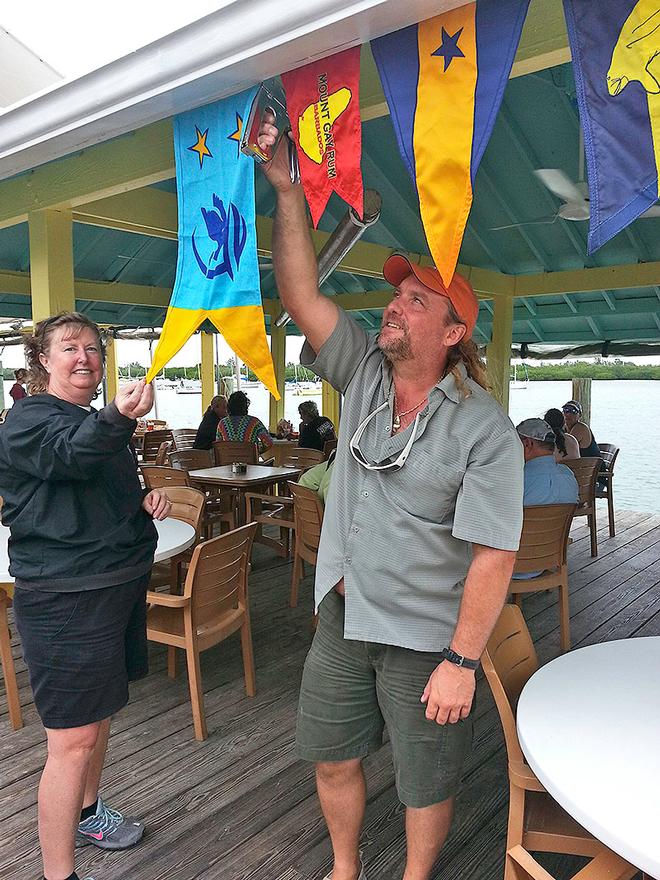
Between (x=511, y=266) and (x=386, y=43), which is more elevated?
(x=511, y=266)

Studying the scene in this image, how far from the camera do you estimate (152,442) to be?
1023 cm

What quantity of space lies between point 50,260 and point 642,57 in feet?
14.7

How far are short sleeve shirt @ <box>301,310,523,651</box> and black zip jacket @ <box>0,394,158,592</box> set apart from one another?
2.13 ft

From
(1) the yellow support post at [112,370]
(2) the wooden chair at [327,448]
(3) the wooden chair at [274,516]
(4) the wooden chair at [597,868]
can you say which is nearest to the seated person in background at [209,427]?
(2) the wooden chair at [327,448]

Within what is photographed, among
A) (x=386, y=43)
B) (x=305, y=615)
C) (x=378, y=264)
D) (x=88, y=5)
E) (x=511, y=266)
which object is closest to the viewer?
(x=386, y=43)

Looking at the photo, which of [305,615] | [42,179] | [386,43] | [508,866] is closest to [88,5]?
[386,43]

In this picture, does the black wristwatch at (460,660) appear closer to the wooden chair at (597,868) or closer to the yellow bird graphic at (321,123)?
the wooden chair at (597,868)

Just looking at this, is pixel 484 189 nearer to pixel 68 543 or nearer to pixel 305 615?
pixel 305 615

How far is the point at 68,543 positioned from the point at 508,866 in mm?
1330

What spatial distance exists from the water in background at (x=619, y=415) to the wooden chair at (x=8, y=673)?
21.5ft

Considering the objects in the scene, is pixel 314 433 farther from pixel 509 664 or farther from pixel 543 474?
pixel 509 664

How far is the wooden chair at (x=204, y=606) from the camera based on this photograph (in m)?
2.86

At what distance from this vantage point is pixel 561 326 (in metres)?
10.7

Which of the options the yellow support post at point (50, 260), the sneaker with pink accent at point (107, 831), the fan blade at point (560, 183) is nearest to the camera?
the sneaker with pink accent at point (107, 831)
